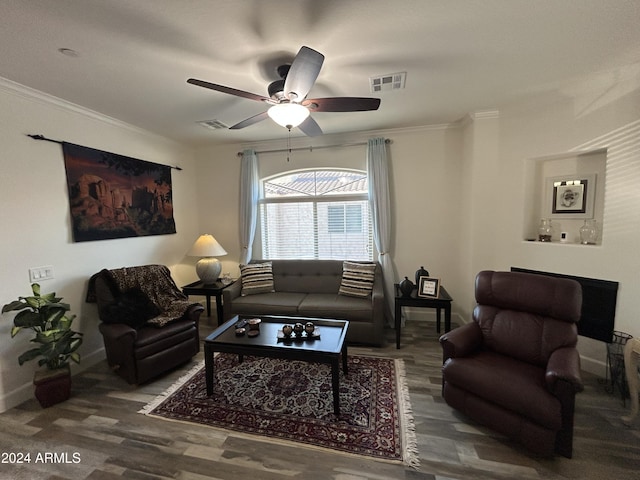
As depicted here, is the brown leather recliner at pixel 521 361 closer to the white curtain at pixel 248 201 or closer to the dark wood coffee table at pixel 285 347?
the dark wood coffee table at pixel 285 347

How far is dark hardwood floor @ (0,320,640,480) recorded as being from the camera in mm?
1622

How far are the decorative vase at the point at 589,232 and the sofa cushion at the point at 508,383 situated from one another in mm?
1605

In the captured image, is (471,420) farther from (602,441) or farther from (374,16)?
(374,16)

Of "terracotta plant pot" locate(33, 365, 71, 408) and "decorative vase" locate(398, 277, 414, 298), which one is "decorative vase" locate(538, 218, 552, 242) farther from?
"terracotta plant pot" locate(33, 365, 71, 408)

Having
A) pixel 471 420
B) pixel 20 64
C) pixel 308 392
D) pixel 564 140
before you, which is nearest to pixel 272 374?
pixel 308 392

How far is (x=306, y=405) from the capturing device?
2203 mm

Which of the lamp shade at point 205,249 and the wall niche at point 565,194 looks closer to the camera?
the wall niche at point 565,194

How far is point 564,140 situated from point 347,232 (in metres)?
2.61

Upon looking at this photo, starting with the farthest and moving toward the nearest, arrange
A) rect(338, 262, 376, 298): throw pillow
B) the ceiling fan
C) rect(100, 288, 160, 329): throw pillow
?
1. rect(338, 262, 376, 298): throw pillow
2. rect(100, 288, 160, 329): throw pillow
3. the ceiling fan

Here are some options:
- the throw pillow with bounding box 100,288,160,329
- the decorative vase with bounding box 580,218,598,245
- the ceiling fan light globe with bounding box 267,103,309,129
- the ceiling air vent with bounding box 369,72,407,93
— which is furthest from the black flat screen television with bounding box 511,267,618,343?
the throw pillow with bounding box 100,288,160,329

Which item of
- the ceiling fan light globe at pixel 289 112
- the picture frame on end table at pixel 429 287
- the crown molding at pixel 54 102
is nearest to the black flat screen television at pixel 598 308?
the picture frame on end table at pixel 429 287

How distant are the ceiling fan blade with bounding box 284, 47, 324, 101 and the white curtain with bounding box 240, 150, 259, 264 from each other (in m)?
2.39

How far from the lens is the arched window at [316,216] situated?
4.05 metres

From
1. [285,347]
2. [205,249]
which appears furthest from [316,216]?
[285,347]
